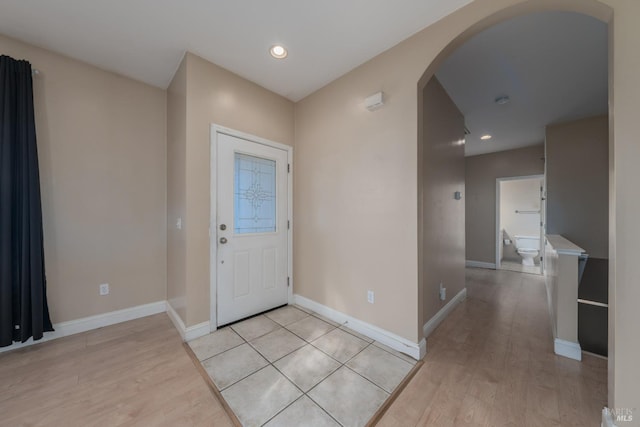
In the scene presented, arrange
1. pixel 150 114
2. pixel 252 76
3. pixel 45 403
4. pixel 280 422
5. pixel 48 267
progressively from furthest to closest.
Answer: pixel 150 114, pixel 252 76, pixel 48 267, pixel 45 403, pixel 280 422

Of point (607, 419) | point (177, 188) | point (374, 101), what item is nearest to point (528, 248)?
point (607, 419)

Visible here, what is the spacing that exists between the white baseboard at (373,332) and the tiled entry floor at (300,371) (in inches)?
2.2

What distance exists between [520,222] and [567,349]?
18.4 ft

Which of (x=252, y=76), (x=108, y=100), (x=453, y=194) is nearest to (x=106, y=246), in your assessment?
(x=108, y=100)

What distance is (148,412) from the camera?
1.38 m

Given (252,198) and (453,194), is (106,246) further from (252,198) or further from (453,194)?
(453,194)

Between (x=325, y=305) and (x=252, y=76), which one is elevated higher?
(x=252, y=76)

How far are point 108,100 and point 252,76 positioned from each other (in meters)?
1.56

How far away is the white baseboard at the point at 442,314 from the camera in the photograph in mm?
2271

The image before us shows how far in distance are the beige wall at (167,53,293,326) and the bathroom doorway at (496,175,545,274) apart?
6.33m

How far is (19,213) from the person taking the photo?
6.21 ft

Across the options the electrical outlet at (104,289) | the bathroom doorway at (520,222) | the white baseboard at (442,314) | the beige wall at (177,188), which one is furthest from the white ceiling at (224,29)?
the bathroom doorway at (520,222)

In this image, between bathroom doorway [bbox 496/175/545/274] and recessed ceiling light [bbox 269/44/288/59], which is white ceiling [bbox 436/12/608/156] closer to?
recessed ceiling light [bbox 269/44/288/59]

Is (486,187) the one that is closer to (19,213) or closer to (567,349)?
(567,349)
